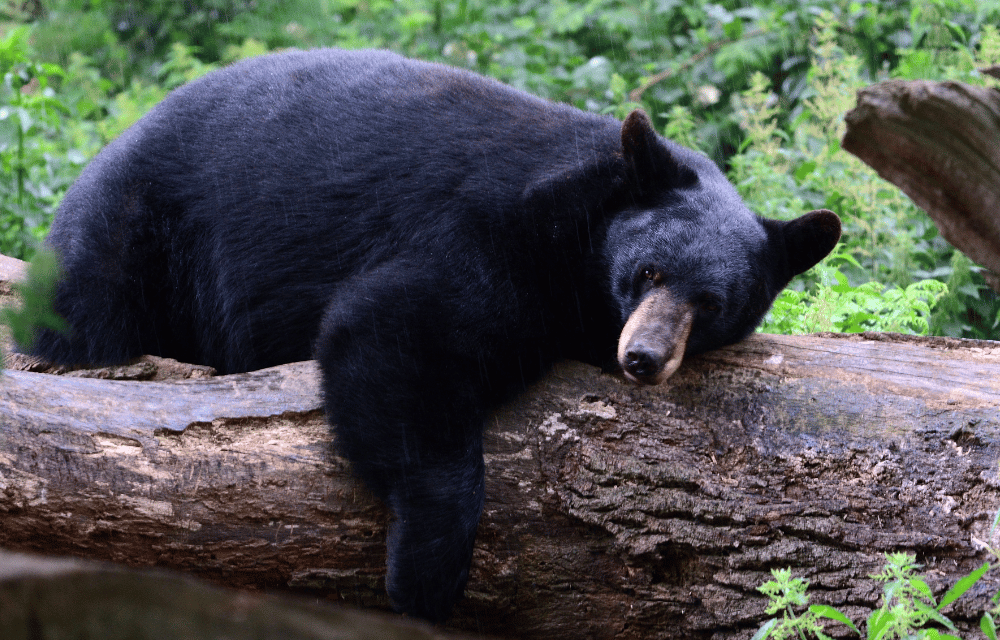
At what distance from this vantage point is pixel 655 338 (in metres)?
3.14

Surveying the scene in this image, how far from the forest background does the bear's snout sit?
1441 mm

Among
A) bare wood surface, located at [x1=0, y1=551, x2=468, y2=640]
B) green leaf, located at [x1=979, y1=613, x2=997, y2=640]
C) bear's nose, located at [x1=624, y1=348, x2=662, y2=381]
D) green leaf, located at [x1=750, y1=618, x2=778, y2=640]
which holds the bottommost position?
green leaf, located at [x1=750, y1=618, x2=778, y2=640]

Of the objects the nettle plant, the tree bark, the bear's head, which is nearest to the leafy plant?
the tree bark

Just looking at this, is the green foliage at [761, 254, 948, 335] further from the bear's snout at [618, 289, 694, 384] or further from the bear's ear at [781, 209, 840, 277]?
the bear's snout at [618, 289, 694, 384]

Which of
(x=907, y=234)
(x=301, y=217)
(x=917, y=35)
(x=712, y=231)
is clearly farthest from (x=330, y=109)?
(x=917, y=35)

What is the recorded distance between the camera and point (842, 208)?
20.3 feet

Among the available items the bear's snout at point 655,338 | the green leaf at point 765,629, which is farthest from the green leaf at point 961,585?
the bear's snout at point 655,338

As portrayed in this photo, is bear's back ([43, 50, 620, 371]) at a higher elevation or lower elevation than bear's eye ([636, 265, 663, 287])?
higher

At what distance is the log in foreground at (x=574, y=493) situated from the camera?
2830mm

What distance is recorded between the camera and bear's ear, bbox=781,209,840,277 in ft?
11.9

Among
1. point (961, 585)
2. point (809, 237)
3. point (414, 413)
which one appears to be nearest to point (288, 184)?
point (414, 413)

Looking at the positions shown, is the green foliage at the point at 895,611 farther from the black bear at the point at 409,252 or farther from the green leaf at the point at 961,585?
the black bear at the point at 409,252

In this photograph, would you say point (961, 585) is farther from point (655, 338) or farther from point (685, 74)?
point (685, 74)

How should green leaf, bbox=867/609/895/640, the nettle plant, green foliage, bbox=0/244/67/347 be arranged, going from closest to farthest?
green foliage, bbox=0/244/67/347 < green leaf, bbox=867/609/895/640 < the nettle plant
